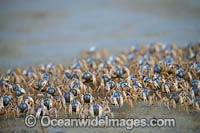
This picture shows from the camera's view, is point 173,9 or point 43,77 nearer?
point 43,77

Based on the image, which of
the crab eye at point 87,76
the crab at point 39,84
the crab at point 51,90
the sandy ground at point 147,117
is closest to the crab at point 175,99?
the sandy ground at point 147,117

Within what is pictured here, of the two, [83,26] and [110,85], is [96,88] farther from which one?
[83,26]

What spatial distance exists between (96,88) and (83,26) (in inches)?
226

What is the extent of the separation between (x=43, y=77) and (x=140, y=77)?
2.07 meters

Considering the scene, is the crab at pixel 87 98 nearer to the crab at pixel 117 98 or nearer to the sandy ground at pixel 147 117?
the crab at pixel 117 98

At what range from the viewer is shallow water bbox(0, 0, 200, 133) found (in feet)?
31.1

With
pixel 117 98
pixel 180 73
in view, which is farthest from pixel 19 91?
pixel 180 73

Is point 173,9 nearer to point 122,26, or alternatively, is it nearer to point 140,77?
point 122,26

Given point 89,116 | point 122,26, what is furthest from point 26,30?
point 89,116

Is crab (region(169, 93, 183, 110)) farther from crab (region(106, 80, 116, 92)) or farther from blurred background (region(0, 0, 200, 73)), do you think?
blurred background (region(0, 0, 200, 73))

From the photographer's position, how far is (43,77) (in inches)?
251

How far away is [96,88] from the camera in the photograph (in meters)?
5.99

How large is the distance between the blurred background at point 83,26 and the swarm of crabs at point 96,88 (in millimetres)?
2166

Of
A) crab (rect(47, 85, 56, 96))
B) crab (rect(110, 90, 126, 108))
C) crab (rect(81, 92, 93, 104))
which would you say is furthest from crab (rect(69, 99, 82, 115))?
crab (rect(47, 85, 56, 96))
